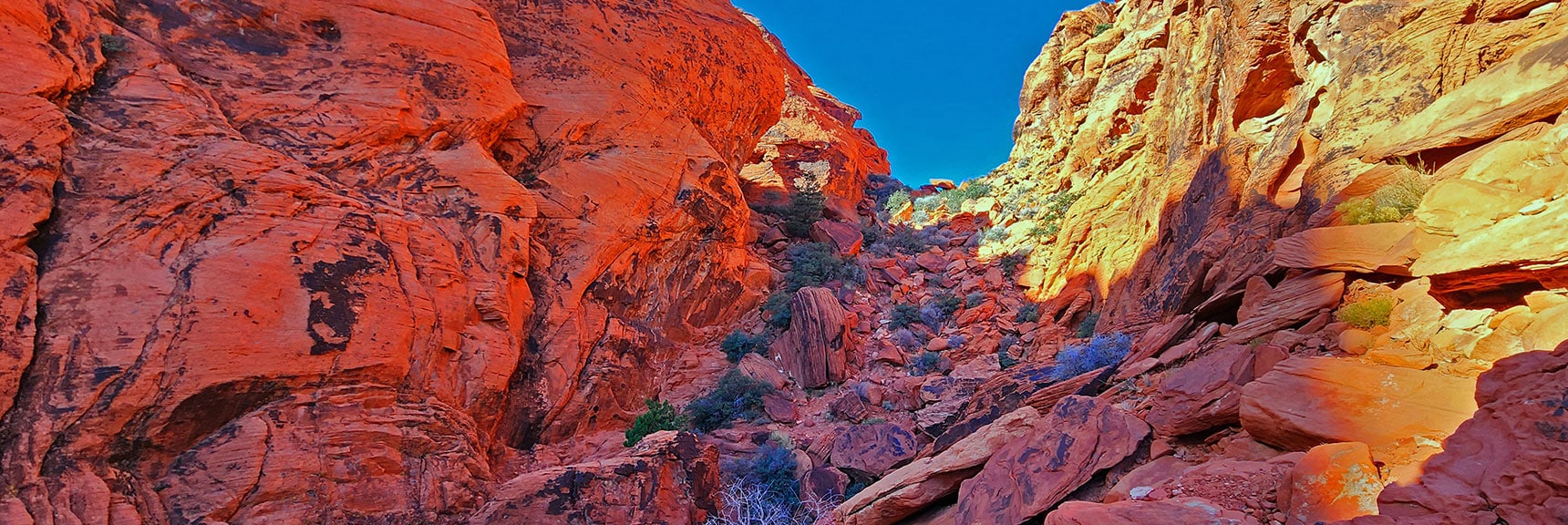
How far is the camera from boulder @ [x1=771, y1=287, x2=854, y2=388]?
12.6m

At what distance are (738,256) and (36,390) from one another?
11685mm

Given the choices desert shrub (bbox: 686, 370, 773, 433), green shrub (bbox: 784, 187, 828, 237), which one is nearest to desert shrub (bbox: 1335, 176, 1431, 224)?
desert shrub (bbox: 686, 370, 773, 433)

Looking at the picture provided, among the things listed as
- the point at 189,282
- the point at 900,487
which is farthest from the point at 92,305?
the point at 900,487

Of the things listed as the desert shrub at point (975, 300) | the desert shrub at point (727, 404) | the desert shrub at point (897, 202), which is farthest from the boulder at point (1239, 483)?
the desert shrub at point (897, 202)

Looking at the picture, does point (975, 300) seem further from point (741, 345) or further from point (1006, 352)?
point (741, 345)

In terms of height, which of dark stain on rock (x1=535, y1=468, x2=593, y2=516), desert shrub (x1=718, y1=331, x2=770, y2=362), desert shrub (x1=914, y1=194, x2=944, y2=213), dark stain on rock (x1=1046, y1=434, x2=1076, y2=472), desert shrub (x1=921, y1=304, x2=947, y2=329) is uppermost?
dark stain on rock (x1=1046, y1=434, x2=1076, y2=472)

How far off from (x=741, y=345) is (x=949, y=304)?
17.6 feet

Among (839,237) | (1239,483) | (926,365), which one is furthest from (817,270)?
(1239,483)

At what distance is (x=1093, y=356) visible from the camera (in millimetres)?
8430

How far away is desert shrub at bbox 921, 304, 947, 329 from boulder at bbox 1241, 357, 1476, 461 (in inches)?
402

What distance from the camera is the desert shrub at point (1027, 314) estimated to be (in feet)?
44.5

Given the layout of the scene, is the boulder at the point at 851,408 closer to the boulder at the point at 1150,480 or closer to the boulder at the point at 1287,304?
the boulder at the point at 1287,304

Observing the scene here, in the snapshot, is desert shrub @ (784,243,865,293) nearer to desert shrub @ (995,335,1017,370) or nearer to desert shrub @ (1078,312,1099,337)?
desert shrub @ (995,335,1017,370)

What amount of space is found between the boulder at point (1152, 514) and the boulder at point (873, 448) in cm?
472
